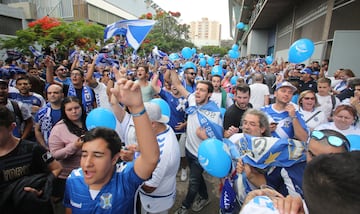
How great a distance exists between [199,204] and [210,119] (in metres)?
1.24

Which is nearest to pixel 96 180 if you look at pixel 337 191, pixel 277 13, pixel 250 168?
pixel 250 168

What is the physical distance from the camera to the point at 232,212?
2.12 metres

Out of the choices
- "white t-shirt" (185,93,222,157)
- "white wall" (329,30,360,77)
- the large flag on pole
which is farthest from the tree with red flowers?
"white wall" (329,30,360,77)

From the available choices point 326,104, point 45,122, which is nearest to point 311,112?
point 326,104

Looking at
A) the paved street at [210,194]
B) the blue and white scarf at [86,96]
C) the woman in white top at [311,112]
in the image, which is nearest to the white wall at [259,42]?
the woman in white top at [311,112]

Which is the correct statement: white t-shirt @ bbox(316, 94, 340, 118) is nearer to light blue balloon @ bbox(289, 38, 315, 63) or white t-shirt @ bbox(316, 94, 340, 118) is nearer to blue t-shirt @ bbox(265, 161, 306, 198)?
light blue balloon @ bbox(289, 38, 315, 63)

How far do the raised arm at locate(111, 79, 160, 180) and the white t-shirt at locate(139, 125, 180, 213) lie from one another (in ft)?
1.78

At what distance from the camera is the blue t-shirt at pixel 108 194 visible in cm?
155

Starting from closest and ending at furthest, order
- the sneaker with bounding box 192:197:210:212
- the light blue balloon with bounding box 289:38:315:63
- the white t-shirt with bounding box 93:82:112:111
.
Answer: the sneaker with bounding box 192:197:210:212, the white t-shirt with bounding box 93:82:112:111, the light blue balloon with bounding box 289:38:315:63

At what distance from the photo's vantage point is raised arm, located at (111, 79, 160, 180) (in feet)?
4.12

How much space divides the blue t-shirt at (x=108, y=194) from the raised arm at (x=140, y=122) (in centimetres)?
20

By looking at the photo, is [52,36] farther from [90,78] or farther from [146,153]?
[146,153]

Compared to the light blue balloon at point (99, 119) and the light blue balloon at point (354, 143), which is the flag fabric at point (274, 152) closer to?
the light blue balloon at point (354, 143)

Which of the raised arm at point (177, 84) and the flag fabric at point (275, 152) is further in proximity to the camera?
the raised arm at point (177, 84)
